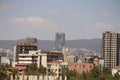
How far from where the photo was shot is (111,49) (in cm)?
11169

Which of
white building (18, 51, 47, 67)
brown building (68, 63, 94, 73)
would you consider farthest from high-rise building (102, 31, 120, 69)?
brown building (68, 63, 94, 73)

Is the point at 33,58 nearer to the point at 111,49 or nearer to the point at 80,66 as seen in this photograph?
the point at 80,66

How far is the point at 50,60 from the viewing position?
89188mm

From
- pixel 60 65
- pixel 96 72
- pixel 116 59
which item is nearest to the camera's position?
pixel 96 72

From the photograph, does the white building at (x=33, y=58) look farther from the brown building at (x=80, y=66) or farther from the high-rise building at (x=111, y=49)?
the high-rise building at (x=111, y=49)

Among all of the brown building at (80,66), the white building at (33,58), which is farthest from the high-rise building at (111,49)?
the brown building at (80,66)

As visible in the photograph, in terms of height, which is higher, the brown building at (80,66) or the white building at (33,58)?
the white building at (33,58)

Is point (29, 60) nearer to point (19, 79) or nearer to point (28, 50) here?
point (28, 50)

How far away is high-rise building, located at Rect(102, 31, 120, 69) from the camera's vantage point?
110062 millimetres

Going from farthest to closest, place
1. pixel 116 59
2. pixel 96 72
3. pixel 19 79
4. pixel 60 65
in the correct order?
1. pixel 116 59
2. pixel 60 65
3. pixel 96 72
4. pixel 19 79

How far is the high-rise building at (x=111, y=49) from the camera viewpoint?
110 meters

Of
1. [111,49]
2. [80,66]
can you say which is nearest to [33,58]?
[80,66]

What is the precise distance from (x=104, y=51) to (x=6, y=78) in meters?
60.0

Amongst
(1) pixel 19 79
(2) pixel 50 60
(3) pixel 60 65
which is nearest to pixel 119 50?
(2) pixel 50 60
